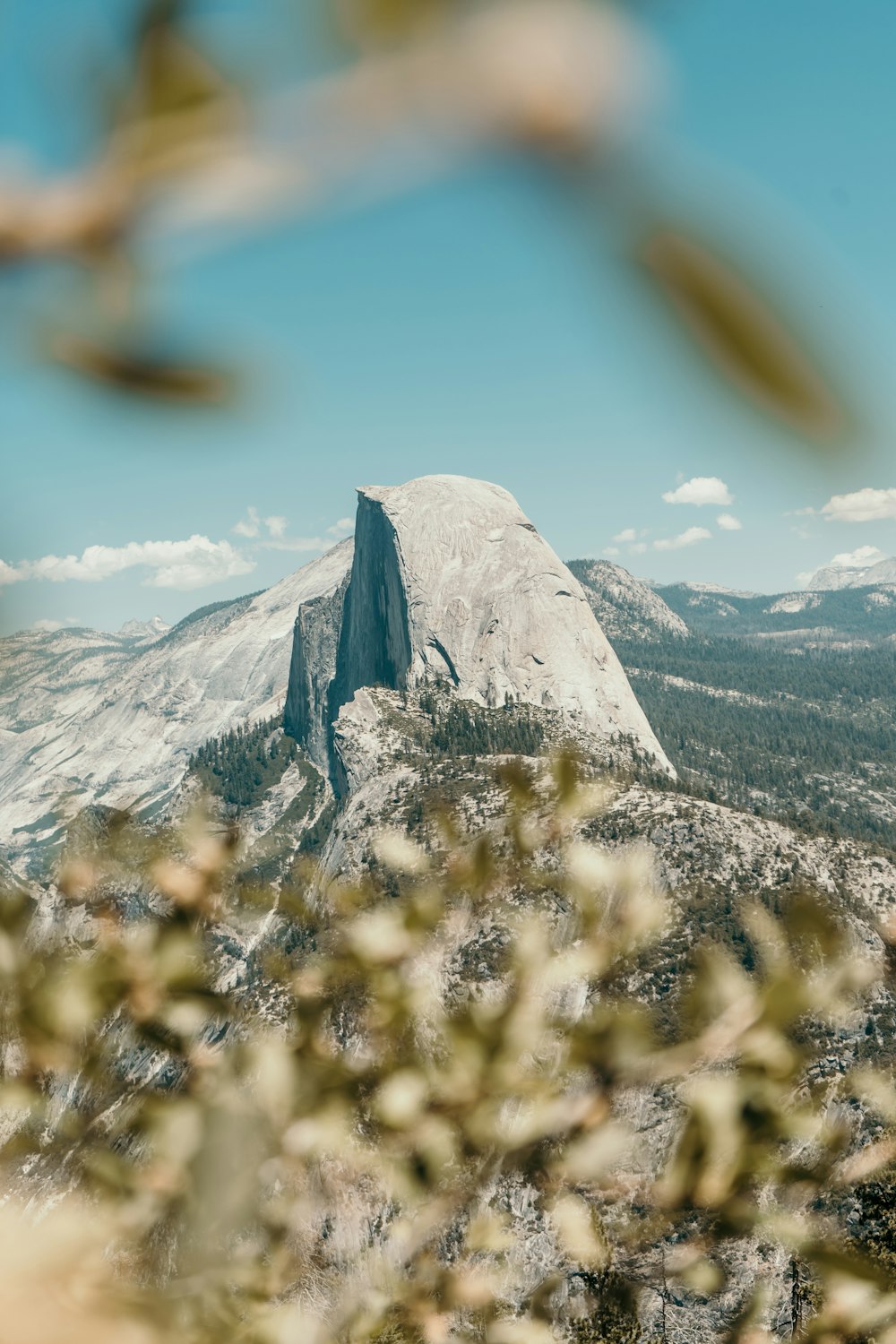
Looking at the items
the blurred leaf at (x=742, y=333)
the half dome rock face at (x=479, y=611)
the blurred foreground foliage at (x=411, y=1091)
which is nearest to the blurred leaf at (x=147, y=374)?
the blurred leaf at (x=742, y=333)

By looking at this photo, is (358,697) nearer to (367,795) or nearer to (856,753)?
(367,795)

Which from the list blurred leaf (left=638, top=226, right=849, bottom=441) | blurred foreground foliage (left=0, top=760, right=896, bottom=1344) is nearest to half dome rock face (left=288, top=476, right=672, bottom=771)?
blurred foreground foliage (left=0, top=760, right=896, bottom=1344)

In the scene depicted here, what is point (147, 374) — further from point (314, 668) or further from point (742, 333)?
point (314, 668)

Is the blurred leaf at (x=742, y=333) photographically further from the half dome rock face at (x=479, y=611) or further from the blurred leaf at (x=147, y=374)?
the half dome rock face at (x=479, y=611)

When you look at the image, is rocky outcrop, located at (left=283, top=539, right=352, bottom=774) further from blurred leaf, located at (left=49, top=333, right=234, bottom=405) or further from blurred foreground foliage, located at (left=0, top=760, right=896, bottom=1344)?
blurred leaf, located at (left=49, top=333, right=234, bottom=405)

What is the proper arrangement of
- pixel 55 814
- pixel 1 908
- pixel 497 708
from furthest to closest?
pixel 497 708
pixel 55 814
pixel 1 908

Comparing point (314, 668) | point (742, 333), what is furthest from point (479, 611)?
point (742, 333)

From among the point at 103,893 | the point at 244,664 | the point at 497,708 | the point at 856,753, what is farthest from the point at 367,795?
the point at 244,664
